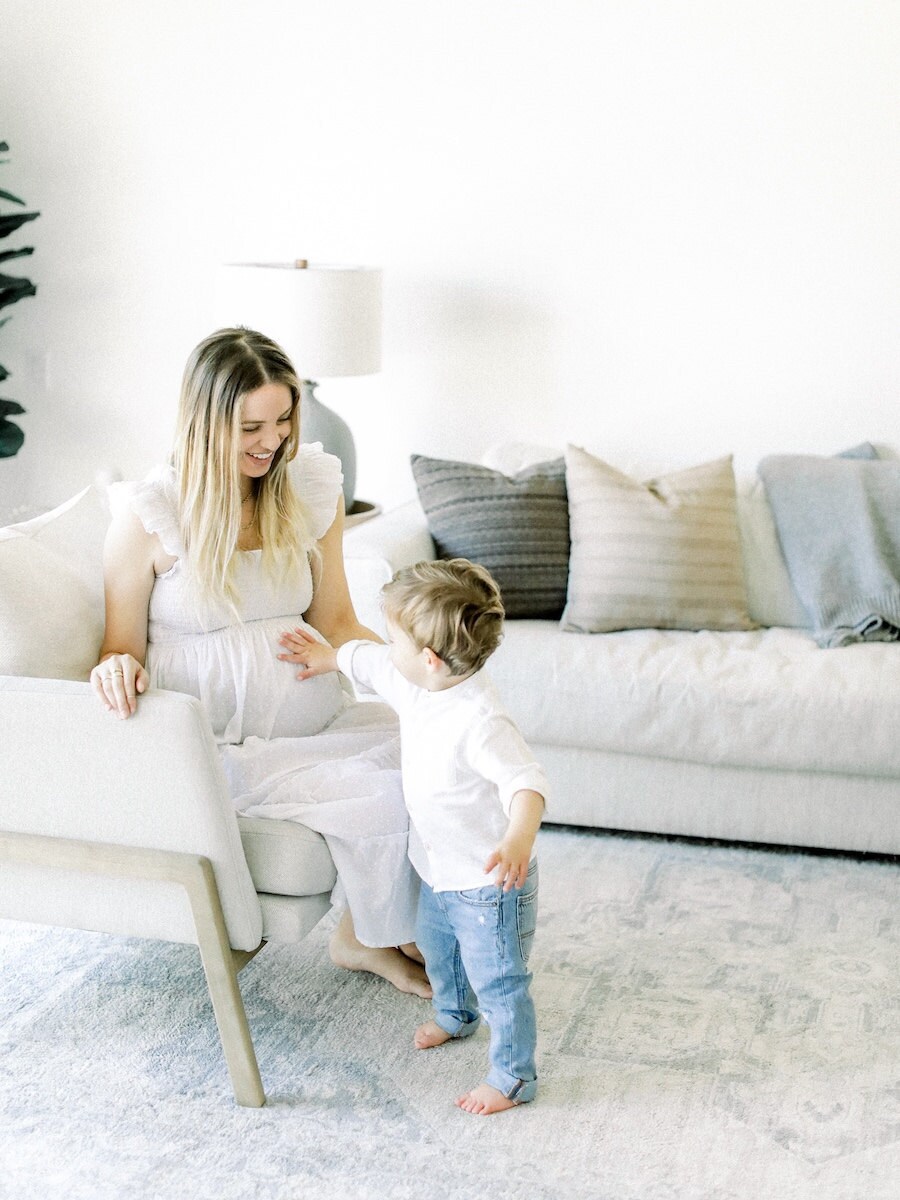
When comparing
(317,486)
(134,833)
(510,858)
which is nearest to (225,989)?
(134,833)

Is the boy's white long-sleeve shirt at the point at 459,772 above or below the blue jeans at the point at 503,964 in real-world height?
above

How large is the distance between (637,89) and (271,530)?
1.96 m

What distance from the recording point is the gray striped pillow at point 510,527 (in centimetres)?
316

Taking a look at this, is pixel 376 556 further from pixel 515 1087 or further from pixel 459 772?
pixel 515 1087

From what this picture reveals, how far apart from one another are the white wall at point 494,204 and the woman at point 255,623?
62.3 inches

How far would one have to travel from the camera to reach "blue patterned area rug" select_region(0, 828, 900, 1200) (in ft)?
6.04

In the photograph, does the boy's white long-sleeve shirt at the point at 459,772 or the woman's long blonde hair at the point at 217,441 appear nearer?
the boy's white long-sleeve shirt at the point at 459,772

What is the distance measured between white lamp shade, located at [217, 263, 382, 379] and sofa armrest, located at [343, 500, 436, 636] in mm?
511

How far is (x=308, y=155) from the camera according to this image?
12.7 ft

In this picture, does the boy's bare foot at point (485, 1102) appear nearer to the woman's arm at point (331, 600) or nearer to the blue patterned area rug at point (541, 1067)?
the blue patterned area rug at point (541, 1067)

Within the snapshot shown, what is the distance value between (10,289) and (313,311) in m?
1.11

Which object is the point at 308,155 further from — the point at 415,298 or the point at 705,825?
the point at 705,825

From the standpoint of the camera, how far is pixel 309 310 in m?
3.41

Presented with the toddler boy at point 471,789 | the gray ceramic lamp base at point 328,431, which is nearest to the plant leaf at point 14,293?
the gray ceramic lamp base at point 328,431
